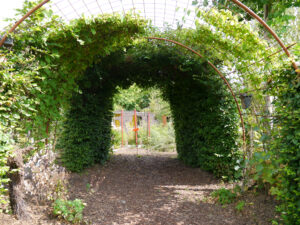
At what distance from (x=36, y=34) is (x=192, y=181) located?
402 cm

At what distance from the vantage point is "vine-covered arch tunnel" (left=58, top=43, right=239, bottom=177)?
468cm

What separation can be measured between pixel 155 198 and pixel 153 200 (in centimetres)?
11

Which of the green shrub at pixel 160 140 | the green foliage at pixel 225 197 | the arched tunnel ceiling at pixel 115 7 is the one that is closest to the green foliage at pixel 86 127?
the arched tunnel ceiling at pixel 115 7

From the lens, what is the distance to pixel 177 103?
21.0ft

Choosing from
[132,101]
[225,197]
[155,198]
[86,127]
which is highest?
[132,101]

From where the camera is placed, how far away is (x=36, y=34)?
2553 millimetres

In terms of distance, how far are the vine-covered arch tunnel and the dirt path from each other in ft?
1.49

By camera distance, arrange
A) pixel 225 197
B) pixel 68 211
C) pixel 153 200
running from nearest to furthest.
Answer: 1. pixel 68 211
2. pixel 225 197
3. pixel 153 200

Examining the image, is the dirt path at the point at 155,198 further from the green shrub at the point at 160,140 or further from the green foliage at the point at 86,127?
the green shrub at the point at 160,140

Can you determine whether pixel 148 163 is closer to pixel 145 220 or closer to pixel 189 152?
pixel 189 152

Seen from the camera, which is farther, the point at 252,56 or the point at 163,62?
the point at 163,62

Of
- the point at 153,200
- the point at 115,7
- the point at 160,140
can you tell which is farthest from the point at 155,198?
the point at 160,140

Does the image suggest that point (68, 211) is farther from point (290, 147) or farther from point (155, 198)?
point (290, 147)

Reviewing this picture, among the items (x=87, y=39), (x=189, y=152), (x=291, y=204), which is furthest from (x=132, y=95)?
(x=291, y=204)
